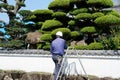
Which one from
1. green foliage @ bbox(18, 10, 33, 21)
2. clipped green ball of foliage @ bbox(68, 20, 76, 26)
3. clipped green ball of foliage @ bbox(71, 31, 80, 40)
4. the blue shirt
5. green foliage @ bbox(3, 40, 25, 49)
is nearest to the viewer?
the blue shirt

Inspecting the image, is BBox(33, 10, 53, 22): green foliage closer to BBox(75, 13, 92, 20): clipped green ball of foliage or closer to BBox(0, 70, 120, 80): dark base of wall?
BBox(75, 13, 92, 20): clipped green ball of foliage

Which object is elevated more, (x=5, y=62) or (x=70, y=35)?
(x=70, y=35)

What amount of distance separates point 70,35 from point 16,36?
3.39 m

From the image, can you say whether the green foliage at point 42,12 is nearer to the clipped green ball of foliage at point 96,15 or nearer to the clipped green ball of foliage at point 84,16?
the clipped green ball of foliage at point 84,16

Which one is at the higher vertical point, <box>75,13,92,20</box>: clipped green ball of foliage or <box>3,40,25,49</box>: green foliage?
<box>75,13,92,20</box>: clipped green ball of foliage

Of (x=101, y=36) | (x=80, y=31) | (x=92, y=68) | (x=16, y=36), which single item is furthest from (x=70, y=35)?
(x=16, y=36)

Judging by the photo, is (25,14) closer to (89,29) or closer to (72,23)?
(72,23)

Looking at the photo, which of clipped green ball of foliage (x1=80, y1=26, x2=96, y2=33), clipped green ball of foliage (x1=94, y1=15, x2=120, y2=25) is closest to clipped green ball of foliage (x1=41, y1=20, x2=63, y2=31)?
clipped green ball of foliage (x1=80, y1=26, x2=96, y2=33)

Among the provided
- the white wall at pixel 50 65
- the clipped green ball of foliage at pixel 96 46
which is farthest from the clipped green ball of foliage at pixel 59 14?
the clipped green ball of foliage at pixel 96 46

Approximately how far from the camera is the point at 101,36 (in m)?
14.6

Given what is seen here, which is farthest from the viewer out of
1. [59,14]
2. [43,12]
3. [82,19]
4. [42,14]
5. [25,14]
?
[25,14]

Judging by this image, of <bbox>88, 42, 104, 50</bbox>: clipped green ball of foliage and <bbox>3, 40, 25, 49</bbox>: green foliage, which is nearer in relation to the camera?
<bbox>88, 42, 104, 50</bbox>: clipped green ball of foliage

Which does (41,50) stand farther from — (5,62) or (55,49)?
(55,49)

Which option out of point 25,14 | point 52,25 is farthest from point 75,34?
point 25,14
